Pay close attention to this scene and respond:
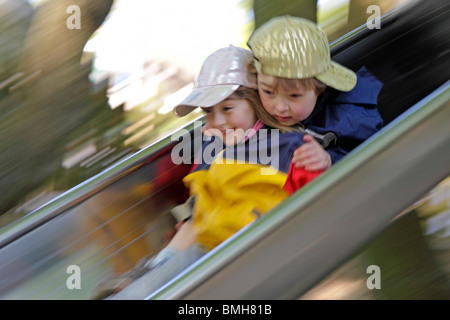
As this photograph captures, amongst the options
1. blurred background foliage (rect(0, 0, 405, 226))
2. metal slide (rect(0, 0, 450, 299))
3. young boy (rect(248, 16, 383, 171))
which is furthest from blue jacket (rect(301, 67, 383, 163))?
blurred background foliage (rect(0, 0, 405, 226))

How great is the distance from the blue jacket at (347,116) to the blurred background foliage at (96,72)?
1.08m

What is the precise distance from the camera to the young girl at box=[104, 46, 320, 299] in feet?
3.26

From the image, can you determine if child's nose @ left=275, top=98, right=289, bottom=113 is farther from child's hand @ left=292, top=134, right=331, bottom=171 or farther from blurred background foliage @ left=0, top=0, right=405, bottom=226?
blurred background foliage @ left=0, top=0, right=405, bottom=226

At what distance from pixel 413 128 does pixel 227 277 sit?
314 millimetres

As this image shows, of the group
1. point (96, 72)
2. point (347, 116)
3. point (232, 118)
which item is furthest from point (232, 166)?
point (96, 72)

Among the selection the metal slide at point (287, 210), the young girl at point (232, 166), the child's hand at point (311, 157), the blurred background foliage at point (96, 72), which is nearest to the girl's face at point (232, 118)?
the young girl at point (232, 166)

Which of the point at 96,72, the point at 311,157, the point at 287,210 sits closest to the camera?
the point at 287,210

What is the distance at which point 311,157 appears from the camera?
37.8 inches

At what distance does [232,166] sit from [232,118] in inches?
3.2

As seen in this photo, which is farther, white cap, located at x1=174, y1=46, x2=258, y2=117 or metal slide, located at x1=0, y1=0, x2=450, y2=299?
white cap, located at x1=174, y1=46, x2=258, y2=117

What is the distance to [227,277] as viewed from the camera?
2.48 feet

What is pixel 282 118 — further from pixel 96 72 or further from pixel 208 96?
pixel 96 72
